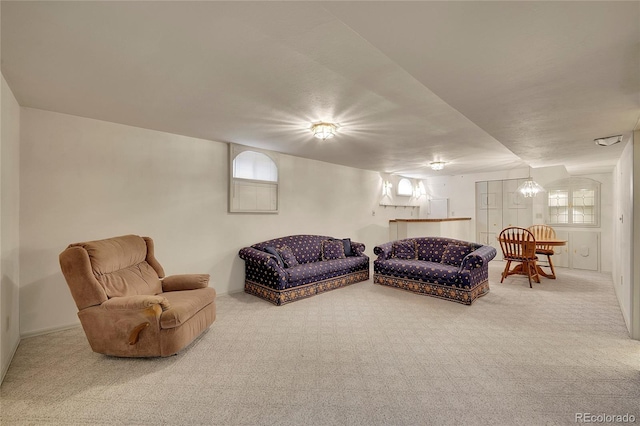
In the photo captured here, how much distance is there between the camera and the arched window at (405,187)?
800 cm

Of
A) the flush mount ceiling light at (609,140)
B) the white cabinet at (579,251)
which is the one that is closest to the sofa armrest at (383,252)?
the flush mount ceiling light at (609,140)

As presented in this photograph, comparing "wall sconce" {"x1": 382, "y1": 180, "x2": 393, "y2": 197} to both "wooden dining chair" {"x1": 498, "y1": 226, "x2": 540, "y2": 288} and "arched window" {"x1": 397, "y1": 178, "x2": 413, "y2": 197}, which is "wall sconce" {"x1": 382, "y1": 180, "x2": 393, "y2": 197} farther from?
"wooden dining chair" {"x1": 498, "y1": 226, "x2": 540, "y2": 288}

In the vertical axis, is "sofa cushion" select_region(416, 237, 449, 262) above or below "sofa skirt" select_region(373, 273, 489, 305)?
above

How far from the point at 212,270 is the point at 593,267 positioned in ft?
26.3

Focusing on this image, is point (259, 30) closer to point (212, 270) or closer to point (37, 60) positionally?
point (37, 60)

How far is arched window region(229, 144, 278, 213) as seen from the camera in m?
4.50

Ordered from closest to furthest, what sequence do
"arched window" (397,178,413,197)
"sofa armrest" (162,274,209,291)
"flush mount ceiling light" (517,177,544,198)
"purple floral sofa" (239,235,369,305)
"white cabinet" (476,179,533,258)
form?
"sofa armrest" (162,274,209,291) < "purple floral sofa" (239,235,369,305) < "flush mount ceiling light" (517,177,544,198) < "white cabinet" (476,179,533,258) < "arched window" (397,178,413,197)

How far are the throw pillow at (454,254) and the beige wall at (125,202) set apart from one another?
2683 millimetres

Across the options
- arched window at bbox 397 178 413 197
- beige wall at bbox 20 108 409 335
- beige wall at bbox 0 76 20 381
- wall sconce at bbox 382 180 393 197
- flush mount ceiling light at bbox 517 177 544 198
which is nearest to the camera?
beige wall at bbox 0 76 20 381

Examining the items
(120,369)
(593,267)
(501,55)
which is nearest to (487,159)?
(593,267)

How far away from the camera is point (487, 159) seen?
553 centimetres

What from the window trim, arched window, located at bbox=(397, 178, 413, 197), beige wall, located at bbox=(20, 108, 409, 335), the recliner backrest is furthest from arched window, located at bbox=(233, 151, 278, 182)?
the window trim

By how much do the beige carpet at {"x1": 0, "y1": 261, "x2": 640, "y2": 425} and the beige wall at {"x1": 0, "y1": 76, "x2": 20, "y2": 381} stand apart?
243 mm

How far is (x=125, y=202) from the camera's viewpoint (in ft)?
11.5
